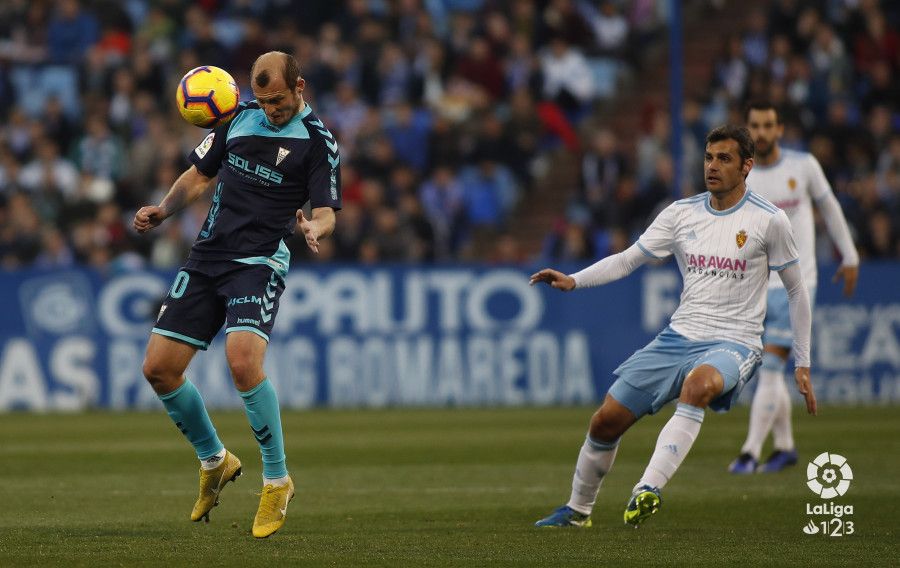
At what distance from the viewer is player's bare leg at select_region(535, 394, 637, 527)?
8188mm

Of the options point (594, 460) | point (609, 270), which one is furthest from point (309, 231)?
point (594, 460)

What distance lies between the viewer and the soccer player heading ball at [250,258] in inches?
312

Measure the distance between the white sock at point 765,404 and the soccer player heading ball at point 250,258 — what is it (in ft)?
14.9

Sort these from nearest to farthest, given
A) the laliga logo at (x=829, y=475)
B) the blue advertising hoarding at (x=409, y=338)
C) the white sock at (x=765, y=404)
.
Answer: the laliga logo at (x=829, y=475), the white sock at (x=765, y=404), the blue advertising hoarding at (x=409, y=338)

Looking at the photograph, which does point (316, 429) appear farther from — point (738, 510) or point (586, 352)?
point (738, 510)

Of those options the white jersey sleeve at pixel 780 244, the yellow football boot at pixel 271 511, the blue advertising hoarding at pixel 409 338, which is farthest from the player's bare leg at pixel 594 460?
the blue advertising hoarding at pixel 409 338

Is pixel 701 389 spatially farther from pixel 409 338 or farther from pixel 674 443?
pixel 409 338

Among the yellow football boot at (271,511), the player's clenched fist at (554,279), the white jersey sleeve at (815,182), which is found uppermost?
the white jersey sleeve at (815,182)

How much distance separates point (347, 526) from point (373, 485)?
224cm

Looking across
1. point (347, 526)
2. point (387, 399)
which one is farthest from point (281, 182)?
point (387, 399)

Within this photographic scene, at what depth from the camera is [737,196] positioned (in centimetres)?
838

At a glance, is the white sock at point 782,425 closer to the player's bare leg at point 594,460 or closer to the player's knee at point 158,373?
the player's bare leg at point 594,460

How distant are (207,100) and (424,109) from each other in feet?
47.3

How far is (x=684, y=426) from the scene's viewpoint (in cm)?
799
